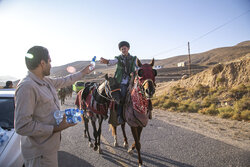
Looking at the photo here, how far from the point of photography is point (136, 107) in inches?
143

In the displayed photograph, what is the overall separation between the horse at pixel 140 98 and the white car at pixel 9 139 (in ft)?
7.19

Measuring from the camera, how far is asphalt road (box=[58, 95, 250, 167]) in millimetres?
3832

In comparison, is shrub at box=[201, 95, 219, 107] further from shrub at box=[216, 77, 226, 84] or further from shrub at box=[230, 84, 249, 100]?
shrub at box=[216, 77, 226, 84]

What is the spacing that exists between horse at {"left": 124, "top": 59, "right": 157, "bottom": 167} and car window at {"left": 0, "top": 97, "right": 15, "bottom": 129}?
2.40 m

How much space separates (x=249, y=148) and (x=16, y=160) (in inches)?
220

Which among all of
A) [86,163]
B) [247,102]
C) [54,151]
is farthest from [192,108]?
[54,151]

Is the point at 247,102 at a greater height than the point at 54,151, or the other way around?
the point at 54,151

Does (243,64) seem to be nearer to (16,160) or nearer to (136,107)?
(136,107)

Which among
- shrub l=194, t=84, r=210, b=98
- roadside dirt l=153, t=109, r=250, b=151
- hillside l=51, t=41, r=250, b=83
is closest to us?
roadside dirt l=153, t=109, r=250, b=151

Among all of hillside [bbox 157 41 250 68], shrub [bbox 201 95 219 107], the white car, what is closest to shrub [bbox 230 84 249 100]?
shrub [bbox 201 95 219 107]

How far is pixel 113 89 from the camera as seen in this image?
12.9ft

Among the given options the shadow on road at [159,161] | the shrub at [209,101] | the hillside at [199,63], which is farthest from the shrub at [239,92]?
the hillside at [199,63]

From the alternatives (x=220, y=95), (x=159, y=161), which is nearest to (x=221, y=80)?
(x=220, y=95)

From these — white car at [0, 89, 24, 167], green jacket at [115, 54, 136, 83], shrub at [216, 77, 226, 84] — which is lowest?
shrub at [216, 77, 226, 84]
